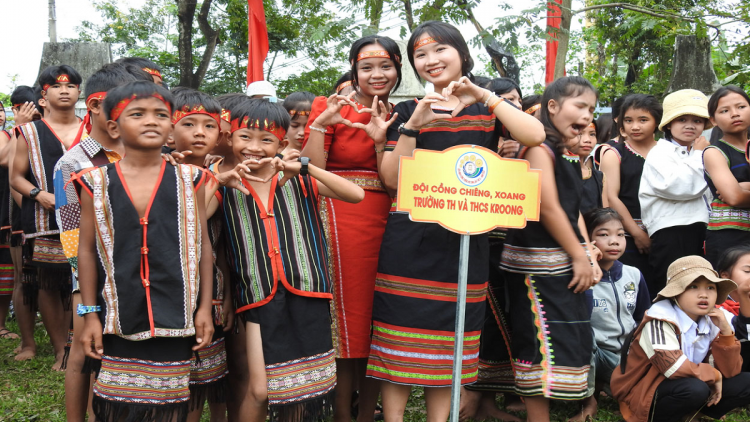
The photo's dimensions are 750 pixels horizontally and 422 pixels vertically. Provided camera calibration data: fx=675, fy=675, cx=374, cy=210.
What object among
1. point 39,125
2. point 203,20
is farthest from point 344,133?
point 203,20

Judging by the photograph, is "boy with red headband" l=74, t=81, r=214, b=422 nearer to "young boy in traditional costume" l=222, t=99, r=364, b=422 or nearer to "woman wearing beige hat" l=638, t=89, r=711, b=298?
"young boy in traditional costume" l=222, t=99, r=364, b=422

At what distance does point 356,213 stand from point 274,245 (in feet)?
1.79

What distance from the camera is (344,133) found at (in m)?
3.29

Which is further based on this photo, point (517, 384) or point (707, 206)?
point (707, 206)

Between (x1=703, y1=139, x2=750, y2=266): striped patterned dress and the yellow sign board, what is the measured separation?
7.24 ft

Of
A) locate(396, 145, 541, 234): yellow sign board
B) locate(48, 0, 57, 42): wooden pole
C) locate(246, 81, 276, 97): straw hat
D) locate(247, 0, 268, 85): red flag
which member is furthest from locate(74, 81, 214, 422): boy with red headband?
locate(48, 0, 57, 42): wooden pole

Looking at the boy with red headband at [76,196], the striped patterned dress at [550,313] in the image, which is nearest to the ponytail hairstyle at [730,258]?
the striped patterned dress at [550,313]

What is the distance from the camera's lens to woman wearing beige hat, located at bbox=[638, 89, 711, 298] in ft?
14.7

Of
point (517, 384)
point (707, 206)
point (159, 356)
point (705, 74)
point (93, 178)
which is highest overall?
point (705, 74)

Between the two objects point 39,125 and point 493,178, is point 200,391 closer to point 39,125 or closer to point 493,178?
point 493,178

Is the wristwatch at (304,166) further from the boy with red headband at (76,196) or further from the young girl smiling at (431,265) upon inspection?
the boy with red headband at (76,196)

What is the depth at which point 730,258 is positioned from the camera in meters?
3.97

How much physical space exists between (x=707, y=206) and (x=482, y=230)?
265cm

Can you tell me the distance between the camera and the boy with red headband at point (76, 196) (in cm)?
291
